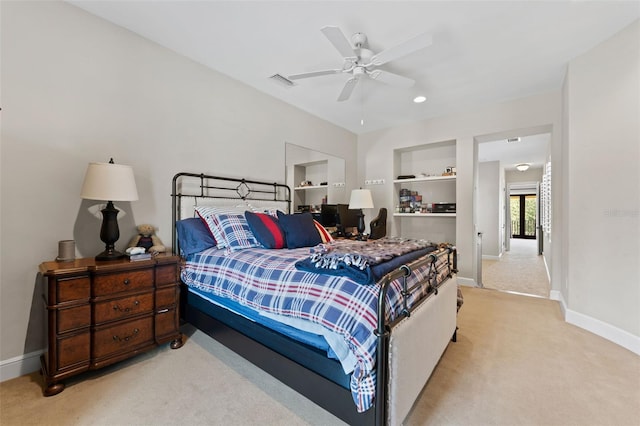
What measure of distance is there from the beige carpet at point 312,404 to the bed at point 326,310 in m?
0.18

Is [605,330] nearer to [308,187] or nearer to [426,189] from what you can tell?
[426,189]

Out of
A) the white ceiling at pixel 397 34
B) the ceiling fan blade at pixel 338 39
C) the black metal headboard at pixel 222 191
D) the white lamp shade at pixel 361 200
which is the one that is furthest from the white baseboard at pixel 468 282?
the ceiling fan blade at pixel 338 39

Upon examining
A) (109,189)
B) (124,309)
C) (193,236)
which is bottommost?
(124,309)

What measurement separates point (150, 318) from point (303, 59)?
2890mm

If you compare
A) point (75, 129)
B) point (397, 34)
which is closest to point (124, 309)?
point (75, 129)

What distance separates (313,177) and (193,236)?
240cm

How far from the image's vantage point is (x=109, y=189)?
196 centimetres

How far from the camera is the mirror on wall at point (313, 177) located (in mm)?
4047

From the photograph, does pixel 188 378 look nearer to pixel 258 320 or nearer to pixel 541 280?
pixel 258 320

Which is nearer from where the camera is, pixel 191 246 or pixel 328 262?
pixel 328 262

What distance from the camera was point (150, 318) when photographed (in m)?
2.07

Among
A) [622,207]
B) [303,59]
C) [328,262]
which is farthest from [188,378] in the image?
[622,207]

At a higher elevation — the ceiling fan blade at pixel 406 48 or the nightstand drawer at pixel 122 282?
the ceiling fan blade at pixel 406 48

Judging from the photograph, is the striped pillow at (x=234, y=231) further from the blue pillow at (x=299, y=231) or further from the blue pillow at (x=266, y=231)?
the blue pillow at (x=299, y=231)
